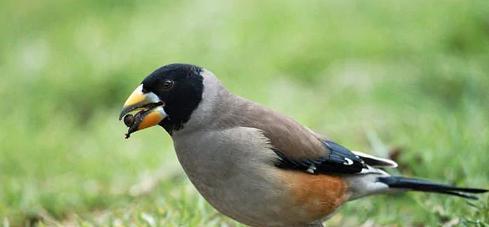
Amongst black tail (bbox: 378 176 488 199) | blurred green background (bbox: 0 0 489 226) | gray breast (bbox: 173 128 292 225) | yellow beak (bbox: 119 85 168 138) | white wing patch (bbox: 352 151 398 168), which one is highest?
blurred green background (bbox: 0 0 489 226)

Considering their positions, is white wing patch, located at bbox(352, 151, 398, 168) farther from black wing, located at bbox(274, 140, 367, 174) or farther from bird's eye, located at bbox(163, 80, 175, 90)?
bird's eye, located at bbox(163, 80, 175, 90)

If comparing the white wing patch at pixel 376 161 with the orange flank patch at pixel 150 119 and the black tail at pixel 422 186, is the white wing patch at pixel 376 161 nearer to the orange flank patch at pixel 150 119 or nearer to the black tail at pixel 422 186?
the black tail at pixel 422 186

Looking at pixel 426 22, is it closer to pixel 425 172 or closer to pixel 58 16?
pixel 425 172

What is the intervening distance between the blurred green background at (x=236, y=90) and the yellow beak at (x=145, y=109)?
0.72 meters

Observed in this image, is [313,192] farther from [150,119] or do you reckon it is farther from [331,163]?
[150,119]

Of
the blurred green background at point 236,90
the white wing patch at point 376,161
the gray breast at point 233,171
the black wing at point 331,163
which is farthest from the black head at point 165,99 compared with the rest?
the white wing patch at point 376,161

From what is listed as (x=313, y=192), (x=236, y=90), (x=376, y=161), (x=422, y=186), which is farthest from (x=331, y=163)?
(x=236, y=90)

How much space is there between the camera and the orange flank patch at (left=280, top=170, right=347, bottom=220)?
4660 millimetres

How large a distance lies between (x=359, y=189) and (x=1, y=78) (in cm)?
477

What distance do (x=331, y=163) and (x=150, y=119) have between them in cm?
95

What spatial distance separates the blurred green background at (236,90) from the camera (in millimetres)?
5965

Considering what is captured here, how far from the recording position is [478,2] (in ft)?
30.5

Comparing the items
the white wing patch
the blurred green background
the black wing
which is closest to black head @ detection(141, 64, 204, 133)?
the black wing

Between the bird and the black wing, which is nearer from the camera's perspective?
the bird
